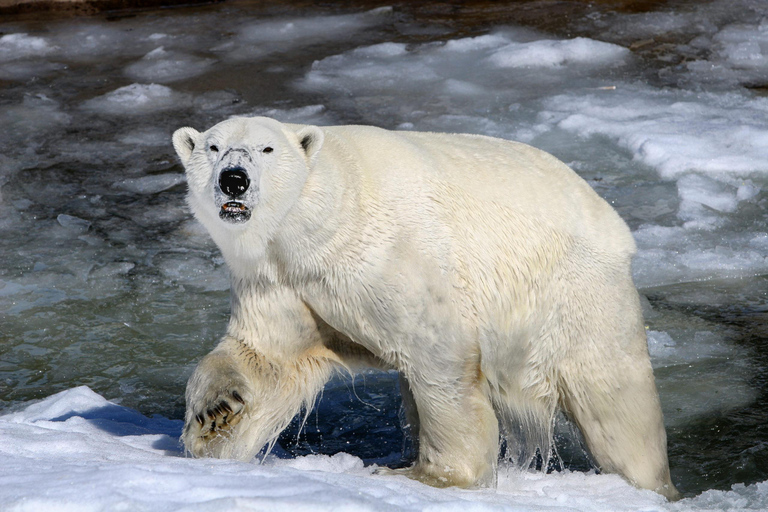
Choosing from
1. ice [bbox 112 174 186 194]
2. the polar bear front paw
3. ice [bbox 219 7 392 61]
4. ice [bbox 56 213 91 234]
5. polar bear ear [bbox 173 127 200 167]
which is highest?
polar bear ear [bbox 173 127 200 167]

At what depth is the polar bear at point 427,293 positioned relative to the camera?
284 centimetres

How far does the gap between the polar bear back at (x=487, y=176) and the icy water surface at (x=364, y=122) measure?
1.13 meters

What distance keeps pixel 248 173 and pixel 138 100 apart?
5813mm

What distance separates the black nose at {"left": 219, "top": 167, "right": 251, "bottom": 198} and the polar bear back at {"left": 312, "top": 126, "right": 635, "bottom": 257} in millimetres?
453

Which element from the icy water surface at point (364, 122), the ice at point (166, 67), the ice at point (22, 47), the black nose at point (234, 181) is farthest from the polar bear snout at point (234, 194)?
the ice at point (22, 47)

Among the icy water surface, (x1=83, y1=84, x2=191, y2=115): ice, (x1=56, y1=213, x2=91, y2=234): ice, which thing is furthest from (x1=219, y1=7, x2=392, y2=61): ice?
(x1=56, y1=213, x2=91, y2=234): ice

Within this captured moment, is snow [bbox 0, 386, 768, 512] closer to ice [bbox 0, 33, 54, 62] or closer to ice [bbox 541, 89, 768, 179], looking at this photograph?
ice [bbox 541, 89, 768, 179]

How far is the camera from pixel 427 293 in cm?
293

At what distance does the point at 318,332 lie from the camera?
3.07 metres

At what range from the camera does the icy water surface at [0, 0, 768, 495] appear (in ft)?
13.8

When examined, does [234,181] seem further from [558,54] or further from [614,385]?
[558,54]

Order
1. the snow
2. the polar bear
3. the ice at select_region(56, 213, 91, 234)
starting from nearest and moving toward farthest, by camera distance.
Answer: the snow < the polar bear < the ice at select_region(56, 213, 91, 234)

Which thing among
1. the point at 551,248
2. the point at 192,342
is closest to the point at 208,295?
the point at 192,342

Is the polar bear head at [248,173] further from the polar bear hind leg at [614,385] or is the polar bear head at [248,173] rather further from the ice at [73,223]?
the ice at [73,223]
